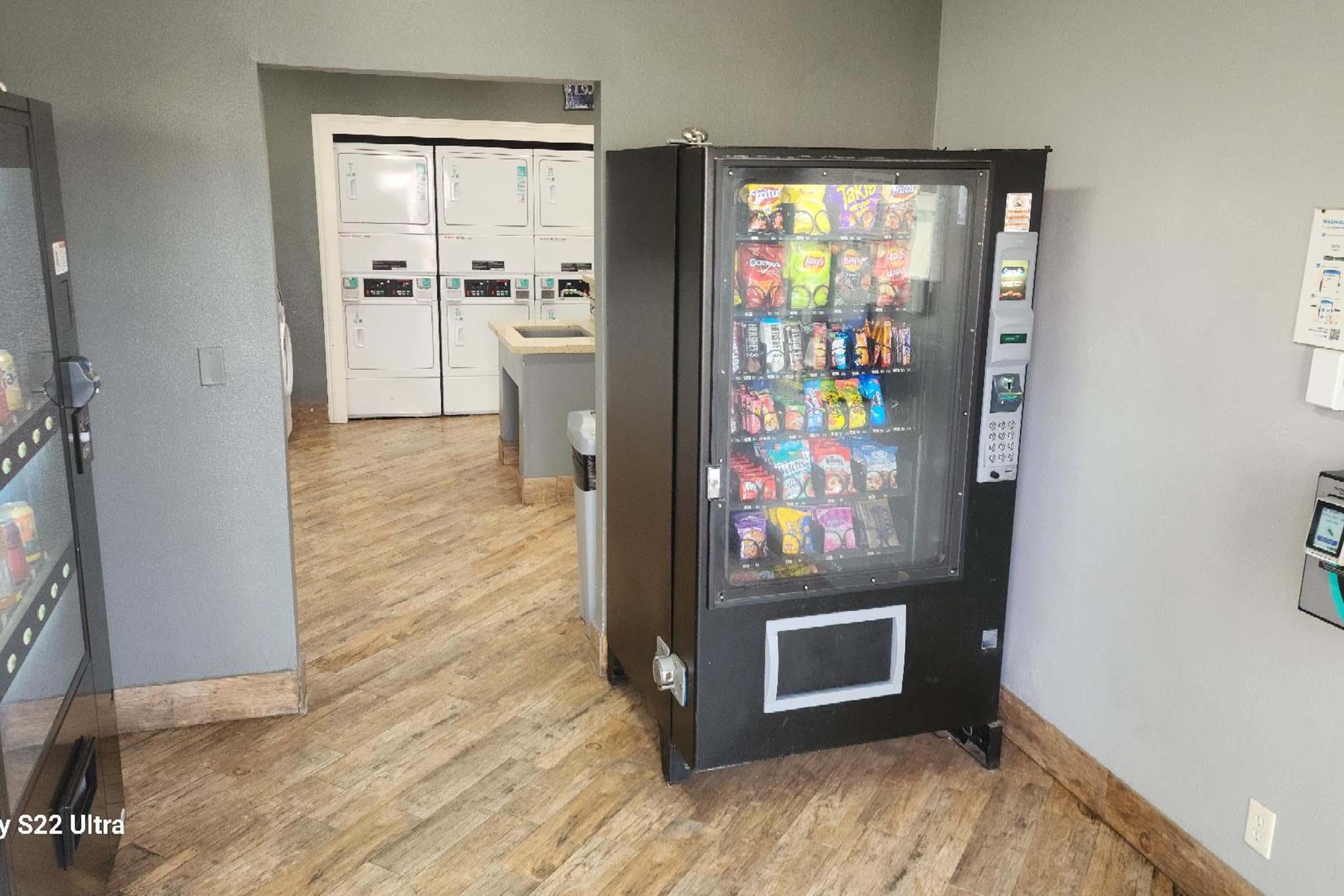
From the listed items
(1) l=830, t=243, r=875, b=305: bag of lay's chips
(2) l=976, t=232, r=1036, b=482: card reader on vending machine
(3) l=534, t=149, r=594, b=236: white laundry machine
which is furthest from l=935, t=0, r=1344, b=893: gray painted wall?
(3) l=534, t=149, r=594, b=236: white laundry machine

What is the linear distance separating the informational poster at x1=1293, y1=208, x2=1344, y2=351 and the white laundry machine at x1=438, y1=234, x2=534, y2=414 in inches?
229

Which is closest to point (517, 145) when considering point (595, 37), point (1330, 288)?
point (595, 37)

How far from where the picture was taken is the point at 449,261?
7391 millimetres

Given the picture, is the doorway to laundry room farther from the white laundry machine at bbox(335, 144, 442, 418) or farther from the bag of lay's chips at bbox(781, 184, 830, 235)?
the bag of lay's chips at bbox(781, 184, 830, 235)

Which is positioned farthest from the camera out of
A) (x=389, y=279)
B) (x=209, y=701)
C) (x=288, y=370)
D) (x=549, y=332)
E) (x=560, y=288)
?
(x=560, y=288)

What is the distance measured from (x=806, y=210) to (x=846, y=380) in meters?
0.50

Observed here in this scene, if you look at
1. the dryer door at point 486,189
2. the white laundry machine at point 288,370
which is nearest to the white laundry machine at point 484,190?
the dryer door at point 486,189

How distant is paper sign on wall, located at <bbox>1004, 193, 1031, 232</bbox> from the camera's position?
9.05 ft

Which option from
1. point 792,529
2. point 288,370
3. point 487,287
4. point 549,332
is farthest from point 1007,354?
point 487,287

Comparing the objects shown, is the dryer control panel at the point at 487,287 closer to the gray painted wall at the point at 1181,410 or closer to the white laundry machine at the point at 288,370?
the white laundry machine at the point at 288,370

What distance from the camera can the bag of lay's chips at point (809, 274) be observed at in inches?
112

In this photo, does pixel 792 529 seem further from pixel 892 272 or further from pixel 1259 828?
pixel 1259 828

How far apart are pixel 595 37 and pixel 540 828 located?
2236mm

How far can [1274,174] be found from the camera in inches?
88.5
